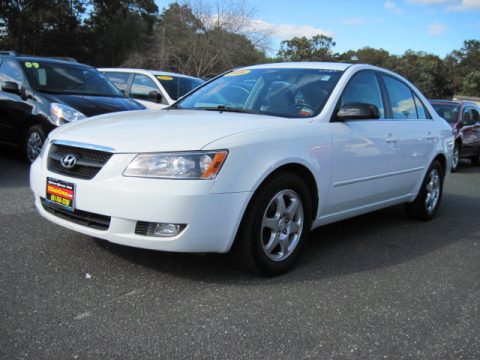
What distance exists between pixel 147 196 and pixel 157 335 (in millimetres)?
809

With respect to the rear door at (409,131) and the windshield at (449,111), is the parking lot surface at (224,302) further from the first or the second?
the windshield at (449,111)

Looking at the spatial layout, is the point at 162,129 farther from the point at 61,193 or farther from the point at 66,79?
the point at 66,79

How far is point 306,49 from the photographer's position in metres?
83.1

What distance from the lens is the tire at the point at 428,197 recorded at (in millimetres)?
5551

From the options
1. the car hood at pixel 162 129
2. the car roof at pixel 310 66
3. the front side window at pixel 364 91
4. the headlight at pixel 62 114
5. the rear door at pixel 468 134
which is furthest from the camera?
the rear door at pixel 468 134

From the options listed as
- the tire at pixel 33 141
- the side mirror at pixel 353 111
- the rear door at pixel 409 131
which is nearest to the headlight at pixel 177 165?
the side mirror at pixel 353 111

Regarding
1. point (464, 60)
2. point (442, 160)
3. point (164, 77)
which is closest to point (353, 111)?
point (442, 160)

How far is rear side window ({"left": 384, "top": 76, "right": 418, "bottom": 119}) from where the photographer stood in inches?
196

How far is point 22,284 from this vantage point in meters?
3.09

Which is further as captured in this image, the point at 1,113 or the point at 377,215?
the point at 1,113

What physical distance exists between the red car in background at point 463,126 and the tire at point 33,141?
8.97 m

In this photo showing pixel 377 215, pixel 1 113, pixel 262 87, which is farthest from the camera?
pixel 1 113

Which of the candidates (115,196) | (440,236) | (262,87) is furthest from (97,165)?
(440,236)

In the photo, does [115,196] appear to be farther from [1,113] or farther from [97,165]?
[1,113]
